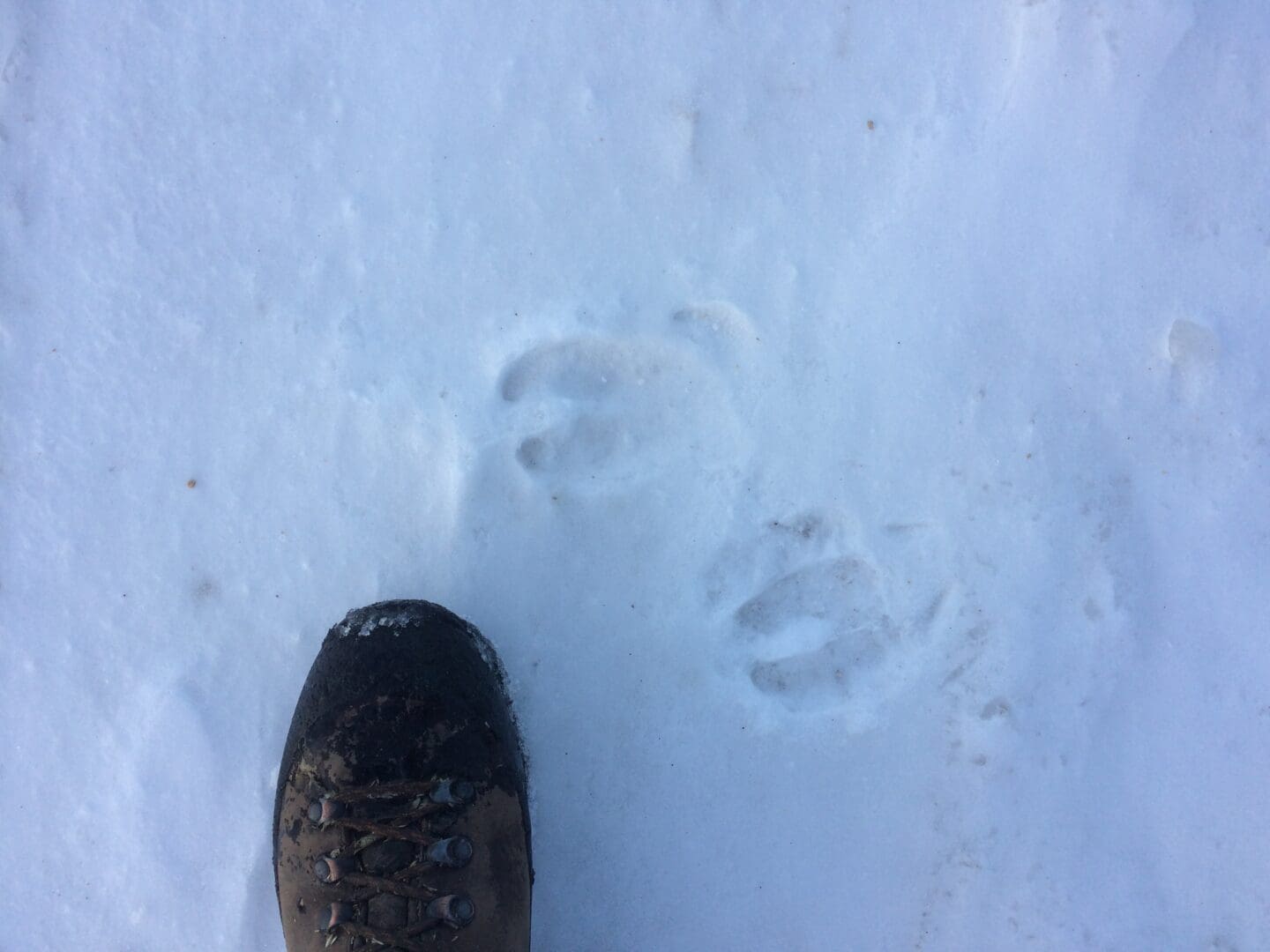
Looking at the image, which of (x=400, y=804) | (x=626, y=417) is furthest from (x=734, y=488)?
(x=400, y=804)

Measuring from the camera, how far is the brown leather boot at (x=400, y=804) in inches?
61.6

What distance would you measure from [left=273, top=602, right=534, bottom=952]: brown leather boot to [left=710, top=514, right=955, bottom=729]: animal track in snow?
1.76 feet

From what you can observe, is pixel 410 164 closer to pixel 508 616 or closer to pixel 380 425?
pixel 380 425

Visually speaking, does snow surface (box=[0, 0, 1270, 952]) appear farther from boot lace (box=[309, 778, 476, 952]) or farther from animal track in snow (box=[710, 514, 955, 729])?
boot lace (box=[309, 778, 476, 952])

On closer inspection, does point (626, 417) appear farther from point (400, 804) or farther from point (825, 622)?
point (400, 804)

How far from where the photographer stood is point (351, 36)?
172 centimetres

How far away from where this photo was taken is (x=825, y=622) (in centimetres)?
172

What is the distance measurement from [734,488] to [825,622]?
1.07 ft

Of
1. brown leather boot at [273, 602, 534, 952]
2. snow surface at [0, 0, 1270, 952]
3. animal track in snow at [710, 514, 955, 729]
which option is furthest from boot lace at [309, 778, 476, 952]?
animal track in snow at [710, 514, 955, 729]

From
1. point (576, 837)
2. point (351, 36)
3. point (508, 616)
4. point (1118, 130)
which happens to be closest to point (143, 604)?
point (508, 616)

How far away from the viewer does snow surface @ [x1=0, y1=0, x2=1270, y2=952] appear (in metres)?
1.70

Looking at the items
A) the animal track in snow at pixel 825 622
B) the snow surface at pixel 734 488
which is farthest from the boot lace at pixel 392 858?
the animal track in snow at pixel 825 622

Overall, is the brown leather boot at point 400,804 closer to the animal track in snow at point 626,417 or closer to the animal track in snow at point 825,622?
the animal track in snow at point 626,417

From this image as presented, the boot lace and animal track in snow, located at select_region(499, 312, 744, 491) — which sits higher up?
animal track in snow, located at select_region(499, 312, 744, 491)
